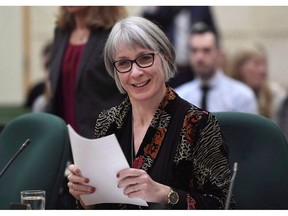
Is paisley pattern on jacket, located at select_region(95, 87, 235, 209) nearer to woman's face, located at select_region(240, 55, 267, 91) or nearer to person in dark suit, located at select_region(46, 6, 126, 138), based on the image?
person in dark suit, located at select_region(46, 6, 126, 138)

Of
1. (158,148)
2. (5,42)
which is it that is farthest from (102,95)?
(5,42)

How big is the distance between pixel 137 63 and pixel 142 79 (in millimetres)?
66

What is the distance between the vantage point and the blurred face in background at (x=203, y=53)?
6852 mm

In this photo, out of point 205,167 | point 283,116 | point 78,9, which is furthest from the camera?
point 283,116

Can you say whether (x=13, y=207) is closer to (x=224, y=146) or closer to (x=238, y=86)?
(x=224, y=146)

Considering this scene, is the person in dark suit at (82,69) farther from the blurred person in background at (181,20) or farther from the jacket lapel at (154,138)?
the blurred person in background at (181,20)

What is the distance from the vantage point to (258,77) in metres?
7.76

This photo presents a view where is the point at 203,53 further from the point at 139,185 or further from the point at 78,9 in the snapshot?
the point at 139,185

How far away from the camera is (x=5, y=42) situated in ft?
31.9

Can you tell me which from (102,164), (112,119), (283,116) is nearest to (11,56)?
(283,116)

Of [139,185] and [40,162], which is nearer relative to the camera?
[139,185]

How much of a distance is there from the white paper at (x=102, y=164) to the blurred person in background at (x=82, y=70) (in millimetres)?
1407

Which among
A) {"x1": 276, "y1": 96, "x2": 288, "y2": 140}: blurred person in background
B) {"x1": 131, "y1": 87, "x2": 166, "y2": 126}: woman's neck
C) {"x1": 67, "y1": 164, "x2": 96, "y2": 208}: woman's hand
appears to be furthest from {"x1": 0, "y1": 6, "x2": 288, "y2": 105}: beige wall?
{"x1": 67, "y1": 164, "x2": 96, "y2": 208}: woman's hand

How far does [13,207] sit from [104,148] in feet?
1.25
